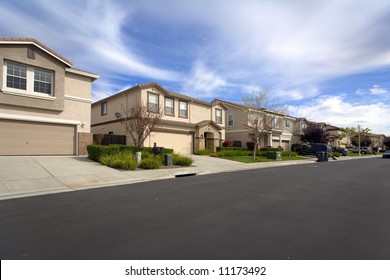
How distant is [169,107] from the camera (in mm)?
24281

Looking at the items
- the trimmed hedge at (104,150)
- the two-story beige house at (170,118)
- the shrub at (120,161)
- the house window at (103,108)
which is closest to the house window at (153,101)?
the two-story beige house at (170,118)

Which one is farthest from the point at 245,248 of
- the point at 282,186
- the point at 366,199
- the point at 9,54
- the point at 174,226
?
the point at 9,54

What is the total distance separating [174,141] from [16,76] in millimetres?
13655

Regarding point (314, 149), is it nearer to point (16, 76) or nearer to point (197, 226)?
point (197, 226)

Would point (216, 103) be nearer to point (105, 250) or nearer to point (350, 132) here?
point (105, 250)

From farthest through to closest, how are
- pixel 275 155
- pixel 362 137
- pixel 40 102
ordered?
pixel 362 137 < pixel 275 155 < pixel 40 102

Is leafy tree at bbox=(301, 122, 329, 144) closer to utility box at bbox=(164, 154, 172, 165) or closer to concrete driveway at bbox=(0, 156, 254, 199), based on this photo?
concrete driveway at bbox=(0, 156, 254, 199)

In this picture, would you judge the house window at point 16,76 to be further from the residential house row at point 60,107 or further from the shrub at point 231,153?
the shrub at point 231,153

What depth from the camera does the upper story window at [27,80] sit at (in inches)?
620

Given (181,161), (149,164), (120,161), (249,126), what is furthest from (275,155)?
(120,161)

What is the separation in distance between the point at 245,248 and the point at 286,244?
736 millimetres

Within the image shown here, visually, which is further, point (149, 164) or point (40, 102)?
point (40, 102)

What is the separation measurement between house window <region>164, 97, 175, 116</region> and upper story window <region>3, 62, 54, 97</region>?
1005 centimetres

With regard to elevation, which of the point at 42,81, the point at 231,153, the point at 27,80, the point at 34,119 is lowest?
the point at 231,153
